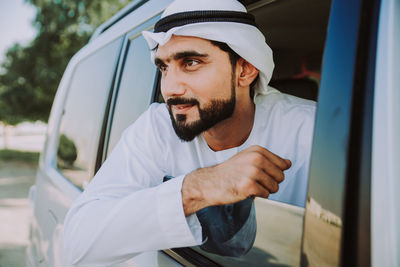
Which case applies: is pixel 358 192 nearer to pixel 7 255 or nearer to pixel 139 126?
pixel 139 126

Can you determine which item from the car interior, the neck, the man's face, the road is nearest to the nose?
the man's face

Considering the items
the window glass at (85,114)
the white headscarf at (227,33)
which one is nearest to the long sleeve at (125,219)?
the white headscarf at (227,33)

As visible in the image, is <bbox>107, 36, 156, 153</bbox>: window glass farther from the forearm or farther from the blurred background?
the blurred background

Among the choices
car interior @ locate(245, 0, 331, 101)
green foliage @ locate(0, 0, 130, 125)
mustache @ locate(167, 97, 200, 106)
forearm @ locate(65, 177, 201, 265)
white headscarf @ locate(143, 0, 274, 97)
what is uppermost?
green foliage @ locate(0, 0, 130, 125)

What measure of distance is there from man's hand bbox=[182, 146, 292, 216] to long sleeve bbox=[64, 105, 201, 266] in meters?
0.08

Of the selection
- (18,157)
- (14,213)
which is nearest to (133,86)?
(14,213)

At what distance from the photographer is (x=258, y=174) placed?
3.27 feet

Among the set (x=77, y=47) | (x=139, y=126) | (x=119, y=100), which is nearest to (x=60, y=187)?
(x=119, y=100)

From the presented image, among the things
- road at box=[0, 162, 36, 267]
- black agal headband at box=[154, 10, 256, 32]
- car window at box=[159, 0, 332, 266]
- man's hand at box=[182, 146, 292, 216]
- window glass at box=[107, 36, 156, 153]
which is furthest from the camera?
road at box=[0, 162, 36, 267]

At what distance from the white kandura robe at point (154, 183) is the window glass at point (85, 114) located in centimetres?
74

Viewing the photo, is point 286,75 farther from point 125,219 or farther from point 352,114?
point 352,114

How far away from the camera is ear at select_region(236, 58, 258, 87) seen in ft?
5.43

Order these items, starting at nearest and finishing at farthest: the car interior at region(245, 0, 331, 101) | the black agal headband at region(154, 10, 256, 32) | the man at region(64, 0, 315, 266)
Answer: the man at region(64, 0, 315, 266) → the black agal headband at region(154, 10, 256, 32) → the car interior at region(245, 0, 331, 101)

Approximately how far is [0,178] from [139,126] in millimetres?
12147
